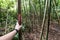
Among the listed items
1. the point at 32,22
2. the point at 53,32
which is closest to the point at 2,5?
the point at 32,22

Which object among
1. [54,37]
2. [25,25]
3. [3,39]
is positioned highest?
[3,39]

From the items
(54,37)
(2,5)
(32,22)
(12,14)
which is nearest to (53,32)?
(54,37)

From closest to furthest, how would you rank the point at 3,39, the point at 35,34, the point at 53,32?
the point at 3,39 < the point at 35,34 < the point at 53,32

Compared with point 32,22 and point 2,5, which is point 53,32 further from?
point 2,5

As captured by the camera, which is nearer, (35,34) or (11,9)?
(35,34)

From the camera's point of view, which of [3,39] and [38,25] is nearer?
[3,39]

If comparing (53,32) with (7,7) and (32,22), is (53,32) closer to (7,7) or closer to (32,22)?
(32,22)

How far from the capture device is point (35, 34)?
3.98 meters

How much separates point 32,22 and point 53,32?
0.78m

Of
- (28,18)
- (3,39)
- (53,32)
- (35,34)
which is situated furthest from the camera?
(53,32)

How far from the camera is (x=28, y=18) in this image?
12.2 feet

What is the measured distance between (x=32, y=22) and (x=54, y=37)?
0.70 m

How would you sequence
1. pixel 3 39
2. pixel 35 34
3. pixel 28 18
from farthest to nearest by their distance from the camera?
pixel 35 34
pixel 28 18
pixel 3 39

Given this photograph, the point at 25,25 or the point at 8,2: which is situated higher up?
the point at 8,2
